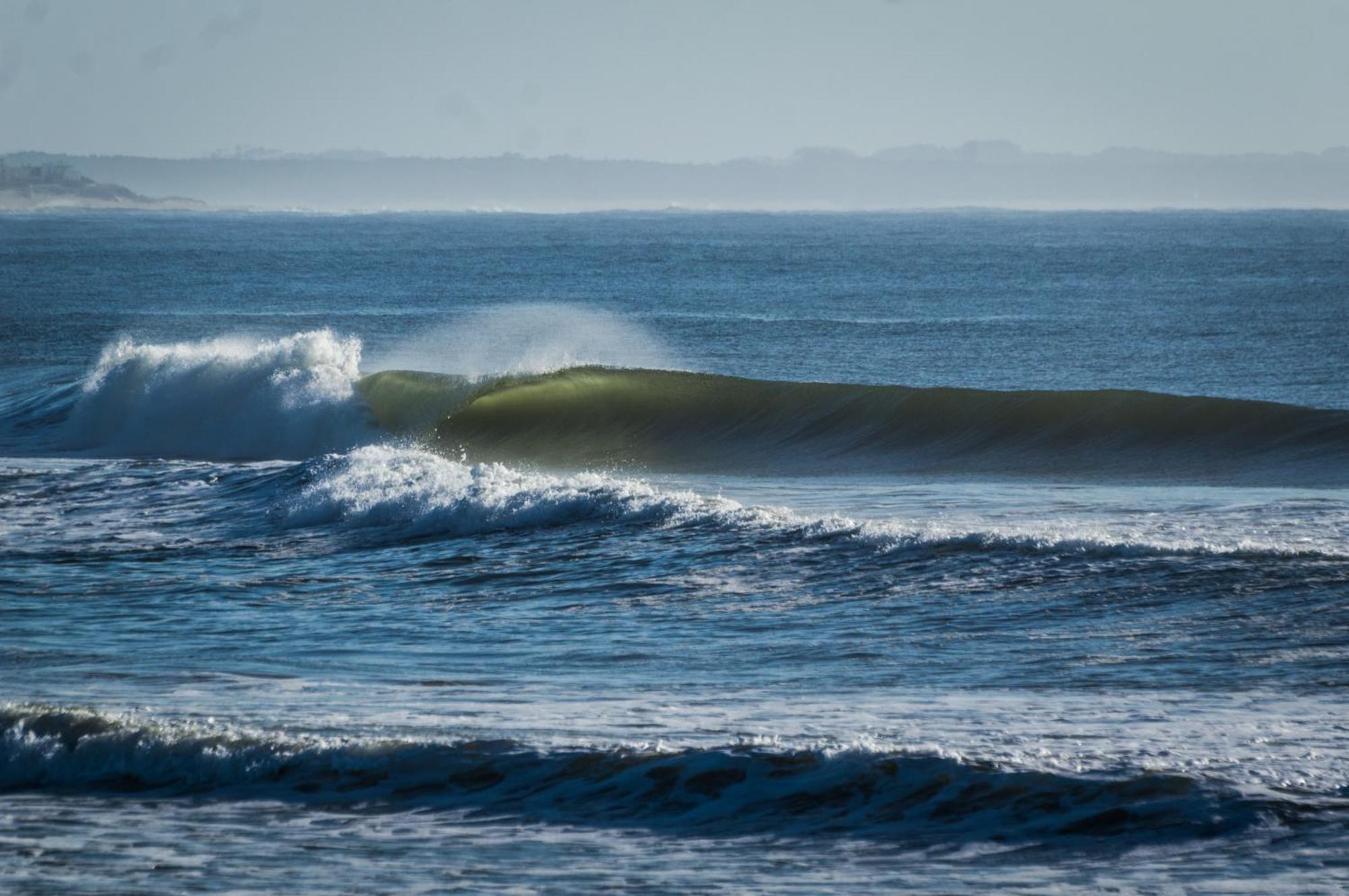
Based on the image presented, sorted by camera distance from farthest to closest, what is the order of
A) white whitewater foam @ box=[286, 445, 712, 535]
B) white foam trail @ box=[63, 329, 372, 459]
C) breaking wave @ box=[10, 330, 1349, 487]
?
white foam trail @ box=[63, 329, 372, 459] → breaking wave @ box=[10, 330, 1349, 487] → white whitewater foam @ box=[286, 445, 712, 535]

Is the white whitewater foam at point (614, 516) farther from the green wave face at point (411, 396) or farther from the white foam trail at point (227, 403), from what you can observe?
the white foam trail at point (227, 403)

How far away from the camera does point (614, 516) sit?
13562 millimetres

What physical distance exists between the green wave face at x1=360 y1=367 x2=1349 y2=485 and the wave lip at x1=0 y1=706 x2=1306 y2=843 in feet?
35.2

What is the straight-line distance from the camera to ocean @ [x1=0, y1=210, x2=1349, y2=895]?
6270mm

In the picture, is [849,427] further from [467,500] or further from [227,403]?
[227,403]

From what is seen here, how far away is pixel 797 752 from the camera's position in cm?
702

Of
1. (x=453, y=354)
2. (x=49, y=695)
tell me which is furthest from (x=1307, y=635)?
(x=453, y=354)

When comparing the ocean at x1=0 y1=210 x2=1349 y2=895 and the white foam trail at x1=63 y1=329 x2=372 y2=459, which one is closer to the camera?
the ocean at x1=0 y1=210 x2=1349 y2=895

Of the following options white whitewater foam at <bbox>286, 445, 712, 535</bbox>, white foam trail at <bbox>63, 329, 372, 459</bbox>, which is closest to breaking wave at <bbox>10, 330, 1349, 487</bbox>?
Answer: white foam trail at <bbox>63, 329, 372, 459</bbox>

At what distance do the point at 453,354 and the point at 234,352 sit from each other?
28.3ft

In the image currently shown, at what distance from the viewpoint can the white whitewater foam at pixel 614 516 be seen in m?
11.2

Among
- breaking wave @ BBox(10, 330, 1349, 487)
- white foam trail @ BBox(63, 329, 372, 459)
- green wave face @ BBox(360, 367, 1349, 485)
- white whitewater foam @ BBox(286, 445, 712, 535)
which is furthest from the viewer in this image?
white foam trail @ BBox(63, 329, 372, 459)

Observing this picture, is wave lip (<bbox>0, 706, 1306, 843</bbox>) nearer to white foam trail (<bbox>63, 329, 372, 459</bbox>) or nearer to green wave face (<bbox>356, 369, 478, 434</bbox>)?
white foam trail (<bbox>63, 329, 372, 459</bbox>)

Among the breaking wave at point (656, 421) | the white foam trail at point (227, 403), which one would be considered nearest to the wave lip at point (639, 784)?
the breaking wave at point (656, 421)
